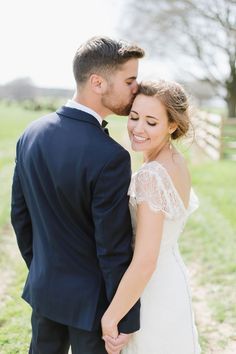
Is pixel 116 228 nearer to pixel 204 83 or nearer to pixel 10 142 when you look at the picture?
pixel 10 142

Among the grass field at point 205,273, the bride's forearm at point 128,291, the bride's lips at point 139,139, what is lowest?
the grass field at point 205,273

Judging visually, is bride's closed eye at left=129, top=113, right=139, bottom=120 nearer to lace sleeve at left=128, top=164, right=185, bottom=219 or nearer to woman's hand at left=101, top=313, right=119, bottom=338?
lace sleeve at left=128, top=164, right=185, bottom=219

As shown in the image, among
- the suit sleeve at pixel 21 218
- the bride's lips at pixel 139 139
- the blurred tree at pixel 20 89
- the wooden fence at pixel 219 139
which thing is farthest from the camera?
the blurred tree at pixel 20 89

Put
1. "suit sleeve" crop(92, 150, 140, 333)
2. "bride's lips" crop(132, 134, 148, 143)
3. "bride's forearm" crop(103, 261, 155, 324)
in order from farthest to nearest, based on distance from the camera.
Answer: "bride's lips" crop(132, 134, 148, 143), "bride's forearm" crop(103, 261, 155, 324), "suit sleeve" crop(92, 150, 140, 333)

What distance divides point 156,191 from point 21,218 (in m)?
0.78

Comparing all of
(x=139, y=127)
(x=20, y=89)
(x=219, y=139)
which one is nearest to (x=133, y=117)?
(x=139, y=127)

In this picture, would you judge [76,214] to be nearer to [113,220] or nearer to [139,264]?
[113,220]

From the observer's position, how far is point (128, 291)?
2156mm

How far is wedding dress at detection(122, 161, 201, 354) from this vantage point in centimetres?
232

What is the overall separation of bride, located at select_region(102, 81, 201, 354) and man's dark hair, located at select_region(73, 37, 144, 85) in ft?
0.68

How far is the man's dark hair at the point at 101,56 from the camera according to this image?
2158 mm

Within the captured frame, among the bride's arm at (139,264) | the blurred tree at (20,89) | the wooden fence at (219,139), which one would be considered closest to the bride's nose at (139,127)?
the bride's arm at (139,264)

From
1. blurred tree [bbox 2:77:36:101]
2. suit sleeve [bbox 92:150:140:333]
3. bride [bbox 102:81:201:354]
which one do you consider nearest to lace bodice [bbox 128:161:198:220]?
bride [bbox 102:81:201:354]

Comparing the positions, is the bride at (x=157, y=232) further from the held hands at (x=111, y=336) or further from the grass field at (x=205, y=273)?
the grass field at (x=205, y=273)
